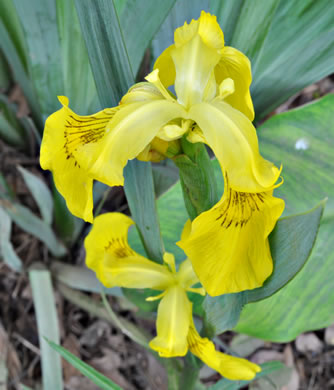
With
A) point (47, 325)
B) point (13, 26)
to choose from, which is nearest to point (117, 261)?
point (47, 325)

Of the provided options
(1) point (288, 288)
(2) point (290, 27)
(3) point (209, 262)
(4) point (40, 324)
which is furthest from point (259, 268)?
(4) point (40, 324)

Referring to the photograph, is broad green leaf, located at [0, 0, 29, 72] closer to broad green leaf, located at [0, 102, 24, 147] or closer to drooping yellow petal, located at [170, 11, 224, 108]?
broad green leaf, located at [0, 102, 24, 147]

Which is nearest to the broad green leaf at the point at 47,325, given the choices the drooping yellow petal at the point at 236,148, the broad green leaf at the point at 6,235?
the broad green leaf at the point at 6,235

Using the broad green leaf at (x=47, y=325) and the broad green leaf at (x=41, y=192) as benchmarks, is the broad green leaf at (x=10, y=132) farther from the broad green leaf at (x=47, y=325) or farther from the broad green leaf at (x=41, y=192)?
the broad green leaf at (x=47, y=325)

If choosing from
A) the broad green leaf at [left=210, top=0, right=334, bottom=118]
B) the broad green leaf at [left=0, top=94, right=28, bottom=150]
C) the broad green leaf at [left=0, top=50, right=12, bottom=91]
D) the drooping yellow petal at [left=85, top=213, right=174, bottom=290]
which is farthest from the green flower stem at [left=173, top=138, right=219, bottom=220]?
the broad green leaf at [left=0, top=50, right=12, bottom=91]

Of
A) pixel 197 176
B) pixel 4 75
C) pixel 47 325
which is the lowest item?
pixel 47 325

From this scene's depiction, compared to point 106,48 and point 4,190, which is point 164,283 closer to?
point 106,48

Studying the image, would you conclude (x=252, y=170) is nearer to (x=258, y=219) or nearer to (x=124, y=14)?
(x=258, y=219)
